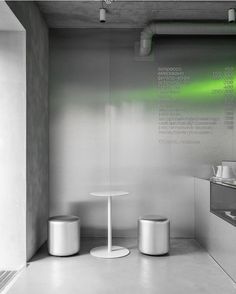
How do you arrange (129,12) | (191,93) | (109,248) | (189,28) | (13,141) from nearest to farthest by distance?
(13,141), (109,248), (129,12), (189,28), (191,93)

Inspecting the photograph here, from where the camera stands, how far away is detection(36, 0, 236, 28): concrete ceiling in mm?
3941

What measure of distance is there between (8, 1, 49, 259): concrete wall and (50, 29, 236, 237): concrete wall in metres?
0.30

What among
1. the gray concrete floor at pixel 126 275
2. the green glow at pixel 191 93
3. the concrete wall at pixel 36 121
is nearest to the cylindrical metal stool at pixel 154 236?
the gray concrete floor at pixel 126 275

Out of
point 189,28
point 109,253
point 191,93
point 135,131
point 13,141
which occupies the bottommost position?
point 109,253

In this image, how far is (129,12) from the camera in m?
4.18

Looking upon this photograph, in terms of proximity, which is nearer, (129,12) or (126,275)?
(126,275)

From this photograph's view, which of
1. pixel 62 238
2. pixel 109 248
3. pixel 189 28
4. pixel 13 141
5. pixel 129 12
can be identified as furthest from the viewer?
pixel 189 28

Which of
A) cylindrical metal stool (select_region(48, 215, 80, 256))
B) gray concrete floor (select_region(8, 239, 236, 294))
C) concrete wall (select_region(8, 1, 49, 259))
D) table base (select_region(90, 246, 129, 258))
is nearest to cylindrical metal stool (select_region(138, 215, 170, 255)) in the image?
gray concrete floor (select_region(8, 239, 236, 294))

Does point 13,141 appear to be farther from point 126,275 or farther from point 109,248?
point 126,275

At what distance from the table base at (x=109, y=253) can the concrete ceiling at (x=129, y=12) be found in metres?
3.02

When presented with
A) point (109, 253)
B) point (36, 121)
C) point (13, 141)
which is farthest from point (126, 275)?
point (36, 121)

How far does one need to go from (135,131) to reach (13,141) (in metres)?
1.84

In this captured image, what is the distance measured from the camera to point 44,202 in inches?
172

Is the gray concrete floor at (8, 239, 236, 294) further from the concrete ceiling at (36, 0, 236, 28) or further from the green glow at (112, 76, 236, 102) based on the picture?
the concrete ceiling at (36, 0, 236, 28)
